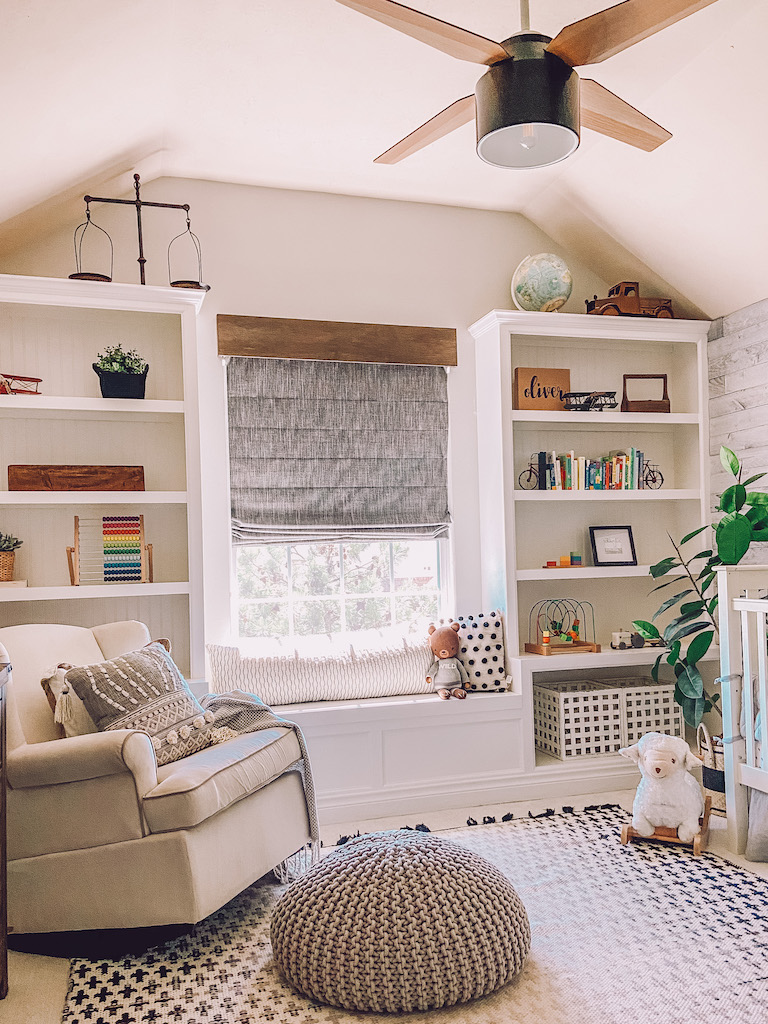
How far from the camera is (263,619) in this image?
13.1 ft

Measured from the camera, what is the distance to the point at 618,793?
3873 millimetres

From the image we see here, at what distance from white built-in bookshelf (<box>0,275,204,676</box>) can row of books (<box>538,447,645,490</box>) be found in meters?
1.64

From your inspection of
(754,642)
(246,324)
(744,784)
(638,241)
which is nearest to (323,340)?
(246,324)

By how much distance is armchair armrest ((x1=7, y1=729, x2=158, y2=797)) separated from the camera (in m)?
2.33

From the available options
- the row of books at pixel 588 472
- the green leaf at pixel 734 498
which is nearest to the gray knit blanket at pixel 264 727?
the row of books at pixel 588 472

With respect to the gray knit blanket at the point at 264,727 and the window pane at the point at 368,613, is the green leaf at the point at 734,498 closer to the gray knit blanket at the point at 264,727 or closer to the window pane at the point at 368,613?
the window pane at the point at 368,613

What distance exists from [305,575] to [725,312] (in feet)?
7.85

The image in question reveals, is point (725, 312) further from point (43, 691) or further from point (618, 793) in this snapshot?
point (43, 691)

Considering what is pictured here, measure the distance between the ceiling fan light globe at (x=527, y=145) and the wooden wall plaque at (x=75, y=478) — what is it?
2017 millimetres

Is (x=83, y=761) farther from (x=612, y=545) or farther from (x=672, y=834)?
(x=612, y=545)

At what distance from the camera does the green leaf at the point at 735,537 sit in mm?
3391

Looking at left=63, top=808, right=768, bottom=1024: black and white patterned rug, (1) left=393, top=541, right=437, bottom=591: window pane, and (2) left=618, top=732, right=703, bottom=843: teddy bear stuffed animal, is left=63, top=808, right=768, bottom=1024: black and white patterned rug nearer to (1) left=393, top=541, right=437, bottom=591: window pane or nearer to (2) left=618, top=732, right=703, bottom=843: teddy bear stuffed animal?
Result: (2) left=618, top=732, right=703, bottom=843: teddy bear stuffed animal

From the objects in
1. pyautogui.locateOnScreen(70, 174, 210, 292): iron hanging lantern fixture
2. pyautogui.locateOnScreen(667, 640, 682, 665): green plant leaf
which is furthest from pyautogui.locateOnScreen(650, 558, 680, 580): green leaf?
pyautogui.locateOnScreen(70, 174, 210, 292): iron hanging lantern fixture

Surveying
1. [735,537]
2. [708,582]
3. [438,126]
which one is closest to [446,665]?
[708,582]
